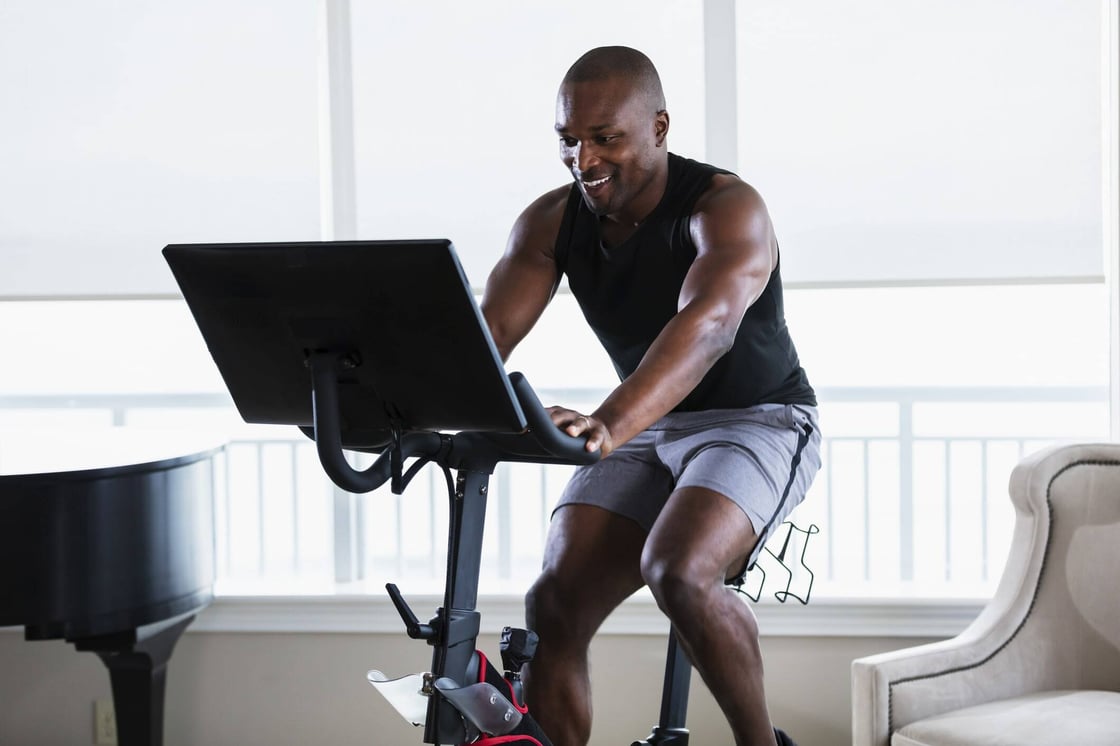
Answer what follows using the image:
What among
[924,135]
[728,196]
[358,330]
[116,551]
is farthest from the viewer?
[924,135]

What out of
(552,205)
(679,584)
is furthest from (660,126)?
(679,584)

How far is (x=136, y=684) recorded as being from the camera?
110 inches

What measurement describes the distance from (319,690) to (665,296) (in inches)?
68.0

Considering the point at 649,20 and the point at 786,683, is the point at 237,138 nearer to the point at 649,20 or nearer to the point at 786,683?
the point at 649,20

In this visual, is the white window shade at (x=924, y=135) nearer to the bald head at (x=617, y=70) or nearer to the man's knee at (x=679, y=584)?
the bald head at (x=617, y=70)

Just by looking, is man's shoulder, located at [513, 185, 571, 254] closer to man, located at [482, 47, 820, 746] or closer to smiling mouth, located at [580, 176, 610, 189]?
man, located at [482, 47, 820, 746]

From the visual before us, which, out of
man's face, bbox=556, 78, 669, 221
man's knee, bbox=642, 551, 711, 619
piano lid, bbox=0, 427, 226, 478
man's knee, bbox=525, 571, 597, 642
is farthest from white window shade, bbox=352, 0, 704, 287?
man's knee, bbox=642, 551, 711, 619

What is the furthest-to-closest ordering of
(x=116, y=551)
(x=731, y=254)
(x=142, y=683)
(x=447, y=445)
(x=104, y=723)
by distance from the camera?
(x=104, y=723), (x=142, y=683), (x=116, y=551), (x=731, y=254), (x=447, y=445)

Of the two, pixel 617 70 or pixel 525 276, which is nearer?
pixel 617 70

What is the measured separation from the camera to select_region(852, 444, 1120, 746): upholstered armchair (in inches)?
91.5

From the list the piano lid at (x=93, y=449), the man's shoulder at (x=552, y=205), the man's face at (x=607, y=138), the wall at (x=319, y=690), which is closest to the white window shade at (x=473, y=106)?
the piano lid at (x=93, y=449)

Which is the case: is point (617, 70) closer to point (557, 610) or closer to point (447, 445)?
point (447, 445)

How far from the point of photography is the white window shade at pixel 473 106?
10.8 feet

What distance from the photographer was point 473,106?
3.36m
